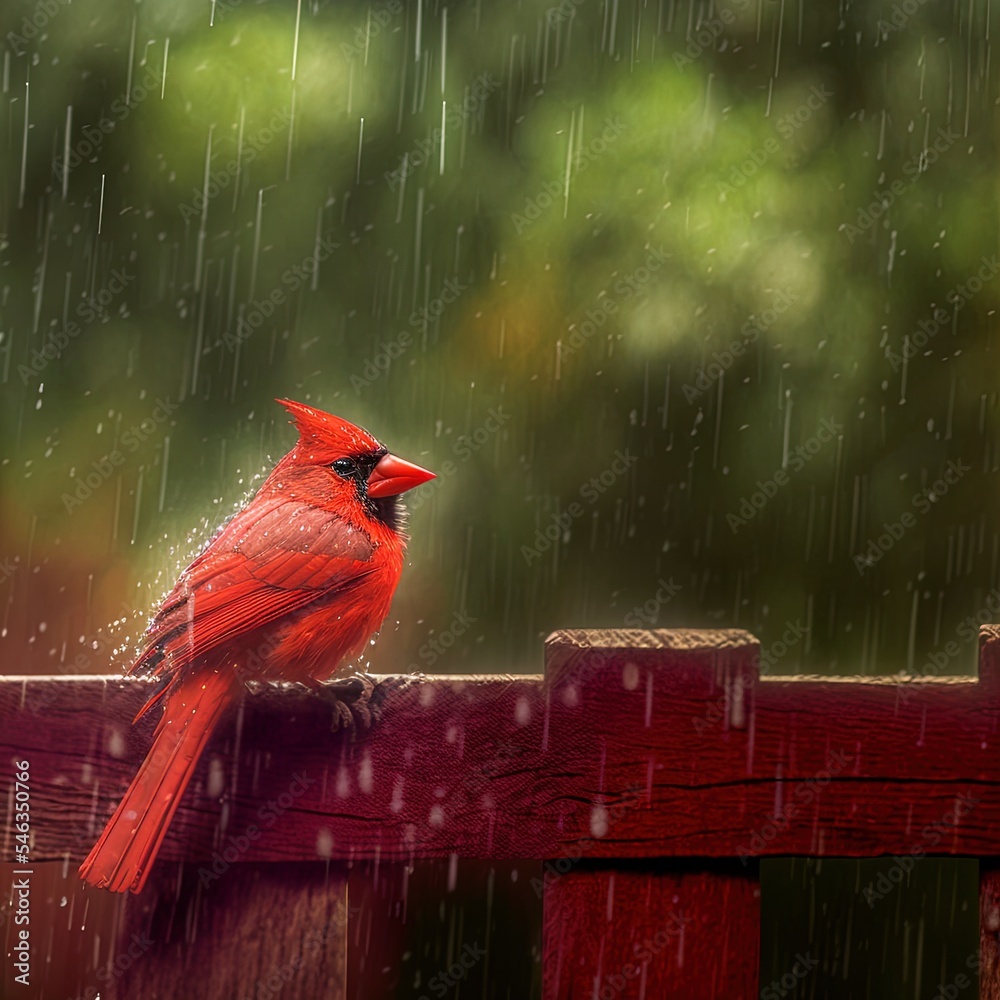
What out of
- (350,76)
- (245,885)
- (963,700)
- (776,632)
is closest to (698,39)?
(350,76)

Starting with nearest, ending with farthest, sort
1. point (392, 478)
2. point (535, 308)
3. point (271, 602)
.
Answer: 1. point (271, 602)
2. point (392, 478)
3. point (535, 308)

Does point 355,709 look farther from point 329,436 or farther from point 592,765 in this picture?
point 329,436

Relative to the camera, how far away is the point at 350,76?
3.23m

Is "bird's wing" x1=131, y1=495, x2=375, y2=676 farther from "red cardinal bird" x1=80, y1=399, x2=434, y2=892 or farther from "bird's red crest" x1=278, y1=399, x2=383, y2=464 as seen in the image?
"bird's red crest" x1=278, y1=399, x2=383, y2=464

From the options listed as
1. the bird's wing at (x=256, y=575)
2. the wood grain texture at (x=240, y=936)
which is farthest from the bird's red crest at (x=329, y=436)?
the wood grain texture at (x=240, y=936)

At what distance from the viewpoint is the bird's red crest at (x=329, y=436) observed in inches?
92.7

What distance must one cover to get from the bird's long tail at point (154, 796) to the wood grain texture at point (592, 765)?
2.0 inches

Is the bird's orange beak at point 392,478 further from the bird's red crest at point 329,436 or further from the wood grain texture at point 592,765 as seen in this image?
the wood grain texture at point 592,765

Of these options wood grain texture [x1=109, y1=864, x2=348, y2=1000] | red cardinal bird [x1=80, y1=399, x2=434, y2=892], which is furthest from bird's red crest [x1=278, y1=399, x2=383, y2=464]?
wood grain texture [x1=109, y1=864, x2=348, y2=1000]

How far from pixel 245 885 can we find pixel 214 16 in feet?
8.45

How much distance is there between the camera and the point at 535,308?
3189mm

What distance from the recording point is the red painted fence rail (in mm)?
1514

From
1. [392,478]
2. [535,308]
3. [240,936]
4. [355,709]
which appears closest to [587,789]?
[355,709]

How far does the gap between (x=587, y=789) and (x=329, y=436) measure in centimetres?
108
